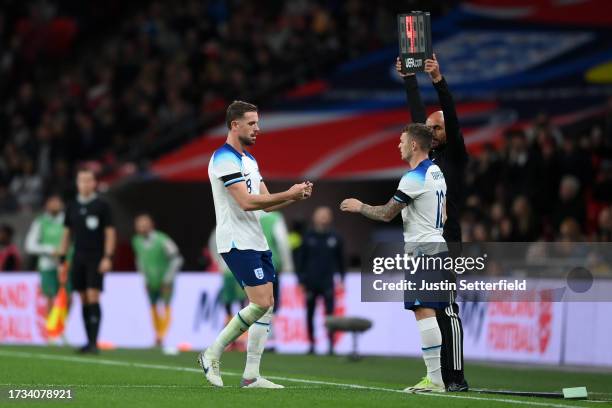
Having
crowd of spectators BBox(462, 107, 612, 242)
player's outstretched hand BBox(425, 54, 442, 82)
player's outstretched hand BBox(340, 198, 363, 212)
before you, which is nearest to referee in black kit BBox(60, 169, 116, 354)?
crowd of spectators BBox(462, 107, 612, 242)

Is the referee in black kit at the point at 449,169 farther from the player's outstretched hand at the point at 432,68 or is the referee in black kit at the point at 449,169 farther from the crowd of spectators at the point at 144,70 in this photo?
the crowd of spectators at the point at 144,70

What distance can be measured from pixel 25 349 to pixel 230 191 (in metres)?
8.58

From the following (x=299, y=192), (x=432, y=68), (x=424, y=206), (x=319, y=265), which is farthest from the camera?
(x=319, y=265)

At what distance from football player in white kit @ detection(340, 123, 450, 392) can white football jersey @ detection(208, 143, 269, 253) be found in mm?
1044

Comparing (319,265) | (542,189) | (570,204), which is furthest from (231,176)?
(542,189)

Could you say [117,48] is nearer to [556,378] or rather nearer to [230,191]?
[556,378]

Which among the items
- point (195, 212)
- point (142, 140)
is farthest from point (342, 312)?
point (142, 140)

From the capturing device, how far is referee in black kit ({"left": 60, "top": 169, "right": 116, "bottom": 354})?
17.5 metres

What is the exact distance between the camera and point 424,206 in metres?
11.2

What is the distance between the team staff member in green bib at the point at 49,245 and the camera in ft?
70.9

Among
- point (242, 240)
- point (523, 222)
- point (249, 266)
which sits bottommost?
point (249, 266)

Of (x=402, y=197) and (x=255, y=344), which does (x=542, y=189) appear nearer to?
(x=402, y=197)

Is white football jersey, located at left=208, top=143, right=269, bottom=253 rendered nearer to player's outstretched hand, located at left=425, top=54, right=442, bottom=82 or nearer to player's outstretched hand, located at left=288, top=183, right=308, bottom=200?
player's outstretched hand, located at left=288, top=183, right=308, bottom=200

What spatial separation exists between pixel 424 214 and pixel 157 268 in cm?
1136
